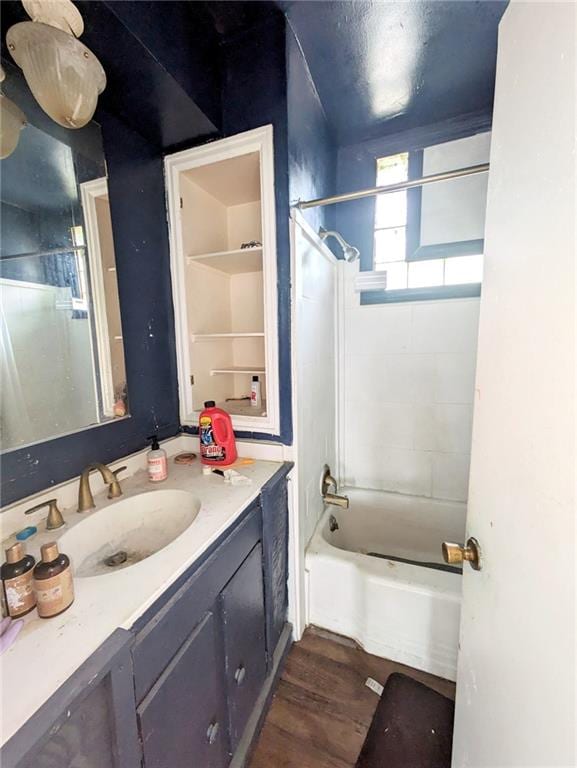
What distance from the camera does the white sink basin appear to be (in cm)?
88

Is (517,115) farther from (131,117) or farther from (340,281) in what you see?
(340,281)

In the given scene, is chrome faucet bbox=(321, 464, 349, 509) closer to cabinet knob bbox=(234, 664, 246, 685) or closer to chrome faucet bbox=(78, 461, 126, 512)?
cabinet knob bbox=(234, 664, 246, 685)

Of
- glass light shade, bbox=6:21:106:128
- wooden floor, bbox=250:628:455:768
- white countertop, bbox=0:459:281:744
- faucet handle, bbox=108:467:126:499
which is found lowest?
wooden floor, bbox=250:628:455:768

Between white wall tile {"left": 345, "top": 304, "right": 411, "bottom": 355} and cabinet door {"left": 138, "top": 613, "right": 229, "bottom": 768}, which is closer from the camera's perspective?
cabinet door {"left": 138, "top": 613, "right": 229, "bottom": 768}

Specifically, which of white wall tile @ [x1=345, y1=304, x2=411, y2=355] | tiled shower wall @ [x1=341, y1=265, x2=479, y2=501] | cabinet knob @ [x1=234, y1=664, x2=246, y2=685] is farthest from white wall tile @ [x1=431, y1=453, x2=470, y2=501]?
cabinet knob @ [x1=234, y1=664, x2=246, y2=685]

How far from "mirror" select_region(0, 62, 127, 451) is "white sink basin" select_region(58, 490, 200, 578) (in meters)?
0.30

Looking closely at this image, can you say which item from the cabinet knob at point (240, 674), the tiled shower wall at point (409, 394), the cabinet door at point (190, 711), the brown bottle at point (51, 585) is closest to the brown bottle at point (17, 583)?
the brown bottle at point (51, 585)

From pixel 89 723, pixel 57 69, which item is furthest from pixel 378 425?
pixel 57 69

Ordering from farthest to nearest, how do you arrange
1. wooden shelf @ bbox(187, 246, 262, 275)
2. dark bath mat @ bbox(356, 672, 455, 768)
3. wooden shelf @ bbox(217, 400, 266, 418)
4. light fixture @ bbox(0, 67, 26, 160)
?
wooden shelf @ bbox(217, 400, 266, 418) < wooden shelf @ bbox(187, 246, 262, 275) < dark bath mat @ bbox(356, 672, 455, 768) < light fixture @ bbox(0, 67, 26, 160)

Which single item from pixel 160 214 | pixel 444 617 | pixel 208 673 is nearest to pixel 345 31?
pixel 160 214

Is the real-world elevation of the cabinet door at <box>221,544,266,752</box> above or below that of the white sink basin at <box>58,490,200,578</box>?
below

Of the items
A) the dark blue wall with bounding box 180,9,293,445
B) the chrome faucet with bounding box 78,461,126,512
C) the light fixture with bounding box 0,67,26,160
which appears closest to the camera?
the light fixture with bounding box 0,67,26,160

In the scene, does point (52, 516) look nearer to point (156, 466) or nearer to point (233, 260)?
point (156, 466)

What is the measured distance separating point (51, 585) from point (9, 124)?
1138 mm
